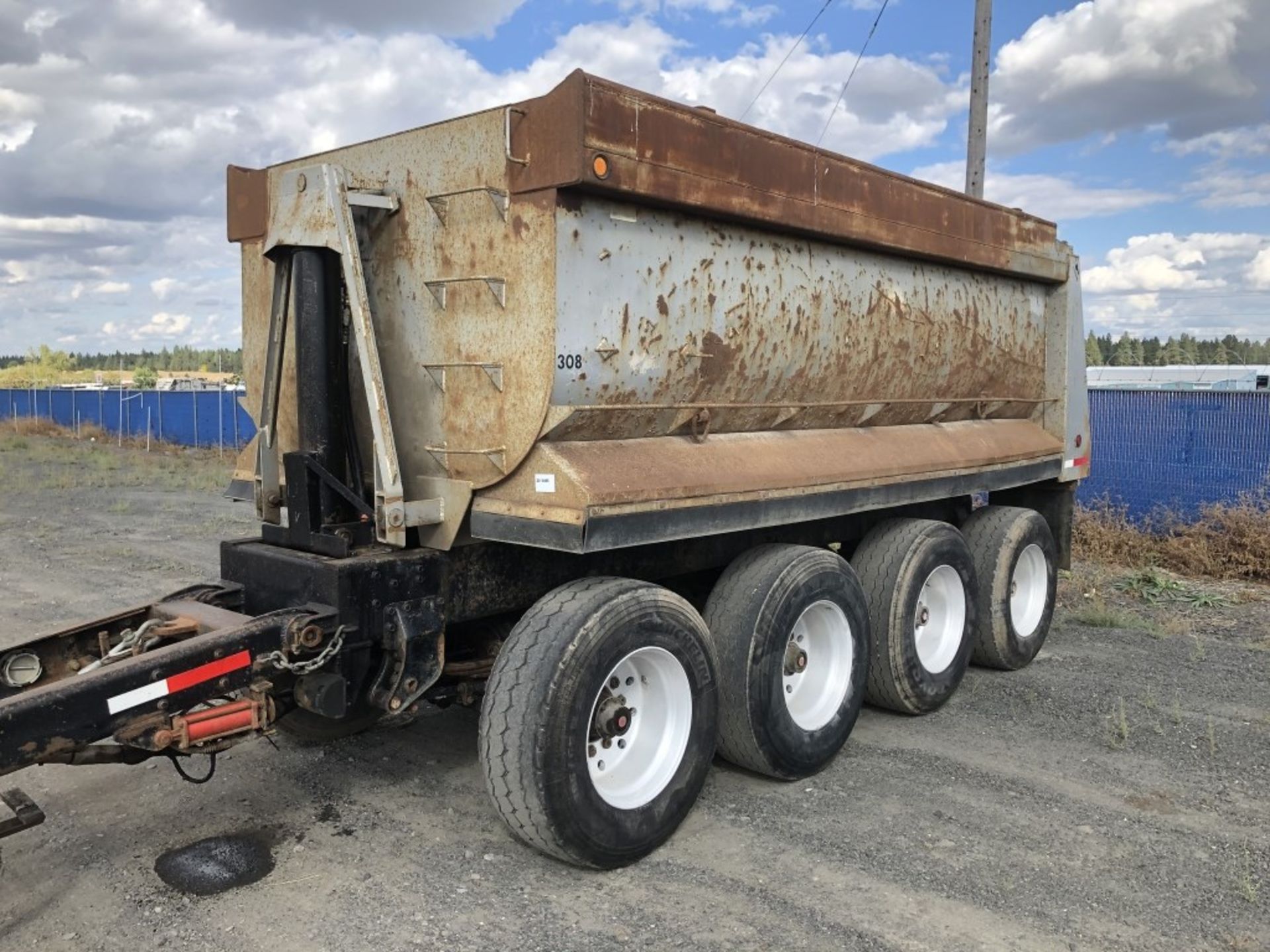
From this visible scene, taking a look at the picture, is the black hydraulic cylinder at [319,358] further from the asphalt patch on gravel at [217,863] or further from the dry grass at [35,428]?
the dry grass at [35,428]

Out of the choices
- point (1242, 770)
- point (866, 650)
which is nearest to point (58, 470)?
point (866, 650)

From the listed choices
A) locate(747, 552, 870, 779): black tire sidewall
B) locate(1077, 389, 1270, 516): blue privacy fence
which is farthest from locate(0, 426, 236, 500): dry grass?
locate(1077, 389, 1270, 516): blue privacy fence

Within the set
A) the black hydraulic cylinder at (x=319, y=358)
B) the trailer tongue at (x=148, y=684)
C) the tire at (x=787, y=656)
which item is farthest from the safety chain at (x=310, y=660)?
the tire at (x=787, y=656)

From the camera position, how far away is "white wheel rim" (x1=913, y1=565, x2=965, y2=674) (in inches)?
245

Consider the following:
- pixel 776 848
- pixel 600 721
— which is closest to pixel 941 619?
pixel 776 848

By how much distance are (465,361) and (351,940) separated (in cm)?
220

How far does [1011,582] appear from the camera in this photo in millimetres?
6988

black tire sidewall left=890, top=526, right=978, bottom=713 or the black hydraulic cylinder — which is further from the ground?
the black hydraulic cylinder

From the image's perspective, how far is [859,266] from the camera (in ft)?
18.4

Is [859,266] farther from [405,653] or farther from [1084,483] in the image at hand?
[1084,483]

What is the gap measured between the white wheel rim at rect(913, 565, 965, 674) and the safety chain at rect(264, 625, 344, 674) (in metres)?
3.56

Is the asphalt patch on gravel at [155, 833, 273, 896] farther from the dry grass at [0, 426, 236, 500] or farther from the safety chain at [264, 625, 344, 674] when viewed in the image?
the dry grass at [0, 426, 236, 500]

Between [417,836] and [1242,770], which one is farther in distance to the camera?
[1242,770]

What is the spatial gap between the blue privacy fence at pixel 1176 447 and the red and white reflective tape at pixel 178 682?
33.9ft
